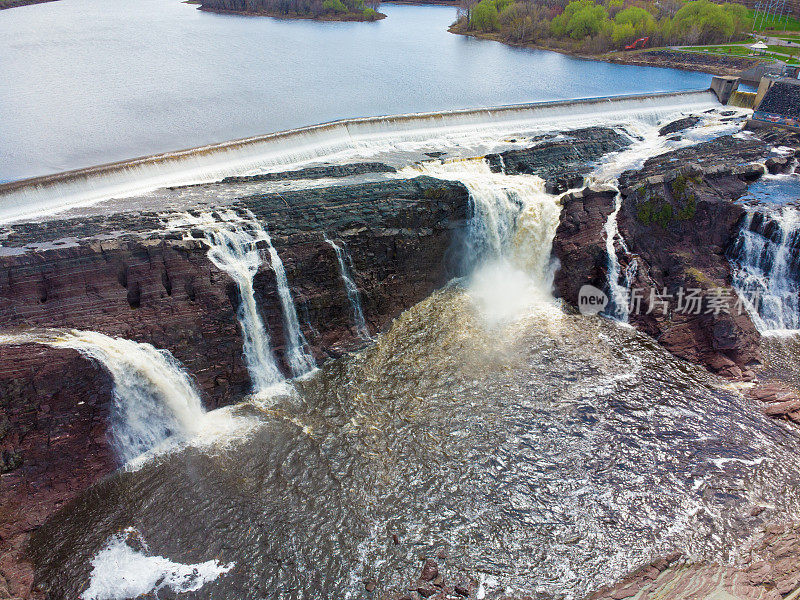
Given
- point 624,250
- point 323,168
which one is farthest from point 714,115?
point 323,168

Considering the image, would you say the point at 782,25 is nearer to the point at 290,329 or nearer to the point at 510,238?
the point at 510,238

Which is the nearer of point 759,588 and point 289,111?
point 759,588

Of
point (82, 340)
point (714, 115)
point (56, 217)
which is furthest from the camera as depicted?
point (714, 115)

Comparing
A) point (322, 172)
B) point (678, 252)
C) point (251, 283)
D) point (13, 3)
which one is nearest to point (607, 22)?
point (678, 252)

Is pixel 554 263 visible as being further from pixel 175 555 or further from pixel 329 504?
pixel 175 555

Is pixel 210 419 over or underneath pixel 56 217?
underneath

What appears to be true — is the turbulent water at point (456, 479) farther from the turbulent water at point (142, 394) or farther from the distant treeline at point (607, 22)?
the distant treeline at point (607, 22)

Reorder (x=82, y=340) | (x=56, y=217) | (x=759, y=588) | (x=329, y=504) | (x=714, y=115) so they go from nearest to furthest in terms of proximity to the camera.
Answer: (x=759, y=588), (x=329, y=504), (x=82, y=340), (x=56, y=217), (x=714, y=115)

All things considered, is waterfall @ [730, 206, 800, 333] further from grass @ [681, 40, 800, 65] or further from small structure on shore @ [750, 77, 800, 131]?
grass @ [681, 40, 800, 65]
